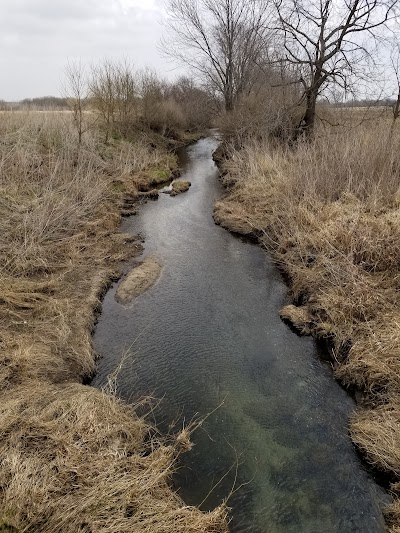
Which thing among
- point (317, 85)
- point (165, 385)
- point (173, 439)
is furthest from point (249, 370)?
point (317, 85)

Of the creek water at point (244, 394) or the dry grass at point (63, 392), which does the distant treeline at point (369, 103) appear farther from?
the dry grass at point (63, 392)

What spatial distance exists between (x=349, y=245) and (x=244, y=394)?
11.1 ft

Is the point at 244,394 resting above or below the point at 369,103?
below

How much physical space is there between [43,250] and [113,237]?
2022mm

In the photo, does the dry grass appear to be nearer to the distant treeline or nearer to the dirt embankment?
the dirt embankment

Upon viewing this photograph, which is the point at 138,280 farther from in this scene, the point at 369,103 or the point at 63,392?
the point at 369,103

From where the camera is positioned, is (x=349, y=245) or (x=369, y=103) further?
(x=369, y=103)

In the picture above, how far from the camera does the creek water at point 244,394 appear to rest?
10.9ft

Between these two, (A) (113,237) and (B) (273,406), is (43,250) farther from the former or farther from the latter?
(B) (273,406)

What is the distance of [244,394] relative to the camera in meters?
4.51

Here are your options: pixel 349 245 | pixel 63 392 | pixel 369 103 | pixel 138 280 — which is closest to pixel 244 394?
pixel 63 392

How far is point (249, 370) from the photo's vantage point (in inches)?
193

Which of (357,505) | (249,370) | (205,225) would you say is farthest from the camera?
(205,225)

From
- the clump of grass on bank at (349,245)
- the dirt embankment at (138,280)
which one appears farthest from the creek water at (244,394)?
the clump of grass on bank at (349,245)
